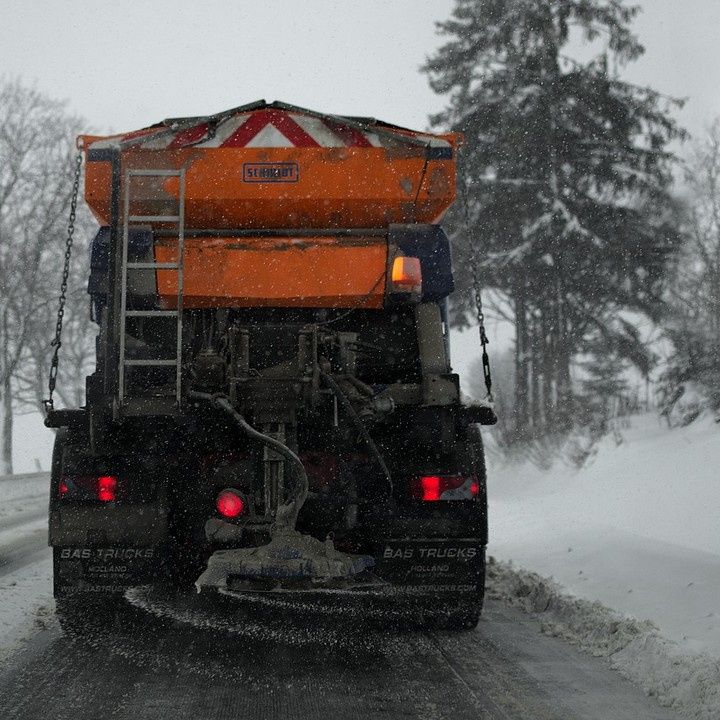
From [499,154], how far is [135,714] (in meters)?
19.3

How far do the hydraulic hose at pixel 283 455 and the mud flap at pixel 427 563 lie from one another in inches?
24.0

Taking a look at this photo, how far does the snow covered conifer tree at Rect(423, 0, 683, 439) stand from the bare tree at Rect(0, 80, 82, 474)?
15.8 metres

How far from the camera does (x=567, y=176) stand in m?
22.1

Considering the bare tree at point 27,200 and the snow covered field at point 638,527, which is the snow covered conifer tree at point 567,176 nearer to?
the snow covered field at point 638,527

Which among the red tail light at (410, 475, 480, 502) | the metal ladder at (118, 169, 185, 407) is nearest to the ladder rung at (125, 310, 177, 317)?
the metal ladder at (118, 169, 185, 407)

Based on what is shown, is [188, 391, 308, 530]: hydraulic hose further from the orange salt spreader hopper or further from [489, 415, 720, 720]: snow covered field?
[489, 415, 720, 720]: snow covered field

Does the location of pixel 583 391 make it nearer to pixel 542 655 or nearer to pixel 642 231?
pixel 642 231

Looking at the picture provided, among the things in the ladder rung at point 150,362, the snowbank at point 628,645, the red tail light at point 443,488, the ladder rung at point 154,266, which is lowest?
the snowbank at point 628,645

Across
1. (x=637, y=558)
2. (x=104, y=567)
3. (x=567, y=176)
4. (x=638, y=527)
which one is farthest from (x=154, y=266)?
(x=567, y=176)

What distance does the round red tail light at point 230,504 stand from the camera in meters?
5.90

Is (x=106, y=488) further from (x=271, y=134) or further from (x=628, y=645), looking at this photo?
(x=628, y=645)

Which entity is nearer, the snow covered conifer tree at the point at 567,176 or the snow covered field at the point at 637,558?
the snow covered field at the point at 637,558

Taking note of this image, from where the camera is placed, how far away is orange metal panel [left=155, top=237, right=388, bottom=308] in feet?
20.0

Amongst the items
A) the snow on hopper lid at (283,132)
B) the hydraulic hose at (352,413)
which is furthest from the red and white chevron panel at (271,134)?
the hydraulic hose at (352,413)
